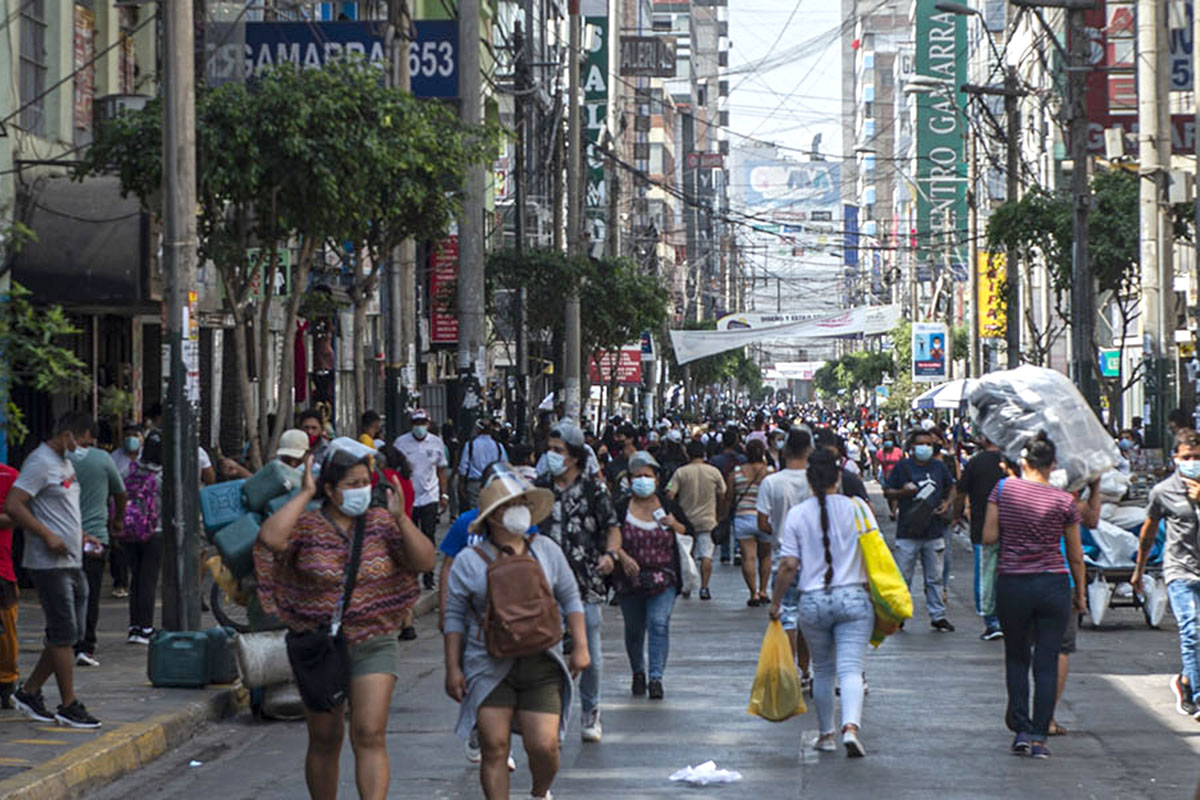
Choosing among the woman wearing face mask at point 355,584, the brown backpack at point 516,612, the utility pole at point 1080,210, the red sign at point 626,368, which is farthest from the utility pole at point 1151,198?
the red sign at point 626,368

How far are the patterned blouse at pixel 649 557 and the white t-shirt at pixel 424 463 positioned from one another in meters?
8.08

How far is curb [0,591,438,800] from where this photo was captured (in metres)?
9.99

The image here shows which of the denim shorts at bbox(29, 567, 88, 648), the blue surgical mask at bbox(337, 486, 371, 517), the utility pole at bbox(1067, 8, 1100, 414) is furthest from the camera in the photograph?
the utility pole at bbox(1067, 8, 1100, 414)

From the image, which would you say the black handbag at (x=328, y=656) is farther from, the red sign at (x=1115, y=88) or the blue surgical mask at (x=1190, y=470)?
the red sign at (x=1115, y=88)

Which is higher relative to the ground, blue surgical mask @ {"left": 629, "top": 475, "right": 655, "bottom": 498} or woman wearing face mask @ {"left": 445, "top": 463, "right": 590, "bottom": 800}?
blue surgical mask @ {"left": 629, "top": 475, "right": 655, "bottom": 498}

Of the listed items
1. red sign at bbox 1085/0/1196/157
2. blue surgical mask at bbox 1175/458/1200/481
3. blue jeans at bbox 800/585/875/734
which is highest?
red sign at bbox 1085/0/1196/157

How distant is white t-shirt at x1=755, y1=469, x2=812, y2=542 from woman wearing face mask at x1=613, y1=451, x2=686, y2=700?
0.68m

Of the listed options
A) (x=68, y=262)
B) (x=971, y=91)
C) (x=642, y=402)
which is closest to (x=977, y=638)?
(x=68, y=262)

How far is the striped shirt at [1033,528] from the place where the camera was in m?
11.0

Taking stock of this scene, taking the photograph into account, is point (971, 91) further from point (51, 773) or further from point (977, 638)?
point (51, 773)

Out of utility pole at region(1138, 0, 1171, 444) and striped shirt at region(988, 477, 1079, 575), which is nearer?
striped shirt at region(988, 477, 1079, 575)

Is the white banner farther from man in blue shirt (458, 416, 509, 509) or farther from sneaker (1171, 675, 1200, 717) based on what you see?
sneaker (1171, 675, 1200, 717)

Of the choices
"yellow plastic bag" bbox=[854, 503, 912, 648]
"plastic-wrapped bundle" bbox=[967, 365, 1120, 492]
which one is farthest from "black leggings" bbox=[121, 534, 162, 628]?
"yellow plastic bag" bbox=[854, 503, 912, 648]

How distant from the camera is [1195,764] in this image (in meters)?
10.9
